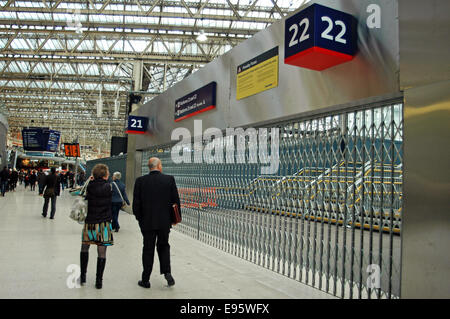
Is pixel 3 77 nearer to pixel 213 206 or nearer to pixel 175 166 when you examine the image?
pixel 175 166

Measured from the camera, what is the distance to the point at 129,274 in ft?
17.4

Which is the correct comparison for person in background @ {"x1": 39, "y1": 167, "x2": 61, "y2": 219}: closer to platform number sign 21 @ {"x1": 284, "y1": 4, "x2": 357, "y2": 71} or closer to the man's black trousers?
the man's black trousers

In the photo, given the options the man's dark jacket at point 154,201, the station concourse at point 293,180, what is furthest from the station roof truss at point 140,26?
the man's dark jacket at point 154,201

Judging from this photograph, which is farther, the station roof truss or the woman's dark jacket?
the station roof truss

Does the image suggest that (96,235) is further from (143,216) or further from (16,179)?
(16,179)

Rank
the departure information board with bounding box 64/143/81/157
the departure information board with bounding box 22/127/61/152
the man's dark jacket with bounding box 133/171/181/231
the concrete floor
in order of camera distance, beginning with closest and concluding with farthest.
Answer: the concrete floor, the man's dark jacket with bounding box 133/171/181/231, the departure information board with bounding box 64/143/81/157, the departure information board with bounding box 22/127/61/152

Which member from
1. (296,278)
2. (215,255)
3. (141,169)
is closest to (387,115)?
(296,278)

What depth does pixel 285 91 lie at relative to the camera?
564 cm

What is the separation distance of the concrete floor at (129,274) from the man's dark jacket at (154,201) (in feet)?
2.72

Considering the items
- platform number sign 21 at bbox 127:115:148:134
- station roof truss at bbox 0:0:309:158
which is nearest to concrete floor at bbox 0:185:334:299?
platform number sign 21 at bbox 127:115:148:134

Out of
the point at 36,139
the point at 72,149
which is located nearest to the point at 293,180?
the point at 72,149

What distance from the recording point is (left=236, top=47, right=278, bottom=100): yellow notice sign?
5988 mm

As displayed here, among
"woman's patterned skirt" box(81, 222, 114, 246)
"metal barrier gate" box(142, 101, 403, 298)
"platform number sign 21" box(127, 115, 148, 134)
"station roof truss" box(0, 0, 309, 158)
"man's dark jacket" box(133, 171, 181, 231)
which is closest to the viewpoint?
"metal barrier gate" box(142, 101, 403, 298)

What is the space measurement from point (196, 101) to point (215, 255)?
12.6 ft
